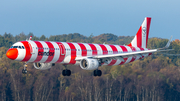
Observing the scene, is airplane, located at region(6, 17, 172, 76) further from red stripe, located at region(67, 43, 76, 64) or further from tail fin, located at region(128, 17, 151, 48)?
tail fin, located at region(128, 17, 151, 48)

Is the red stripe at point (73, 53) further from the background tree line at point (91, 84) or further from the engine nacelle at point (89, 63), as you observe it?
the background tree line at point (91, 84)

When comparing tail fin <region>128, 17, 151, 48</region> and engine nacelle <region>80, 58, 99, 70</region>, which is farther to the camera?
tail fin <region>128, 17, 151, 48</region>

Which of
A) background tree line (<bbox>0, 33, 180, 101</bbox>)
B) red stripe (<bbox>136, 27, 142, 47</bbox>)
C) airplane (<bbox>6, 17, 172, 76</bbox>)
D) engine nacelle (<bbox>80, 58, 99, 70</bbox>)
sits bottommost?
background tree line (<bbox>0, 33, 180, 101</bbox>)

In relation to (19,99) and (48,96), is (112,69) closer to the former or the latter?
(48,96)

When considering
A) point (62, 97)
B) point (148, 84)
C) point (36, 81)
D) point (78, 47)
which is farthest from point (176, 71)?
point (78, 47)

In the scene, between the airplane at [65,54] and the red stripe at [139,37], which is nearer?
the airplane at [65,54]

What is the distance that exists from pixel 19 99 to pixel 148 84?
34281 millimetres

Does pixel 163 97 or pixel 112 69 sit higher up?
pixel 112 69

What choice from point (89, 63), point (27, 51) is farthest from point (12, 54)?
point (89, 63)

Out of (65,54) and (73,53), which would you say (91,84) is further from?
(65,54)

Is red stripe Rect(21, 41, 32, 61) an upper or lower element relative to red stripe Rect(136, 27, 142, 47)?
lower

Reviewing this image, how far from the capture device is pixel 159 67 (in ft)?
326

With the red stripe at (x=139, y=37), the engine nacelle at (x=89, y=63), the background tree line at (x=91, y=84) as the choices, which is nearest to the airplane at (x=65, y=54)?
the engine nacelle at (x=89, y=63)

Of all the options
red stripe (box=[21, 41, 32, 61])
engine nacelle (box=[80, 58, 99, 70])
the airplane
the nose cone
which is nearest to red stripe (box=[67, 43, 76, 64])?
the airplane
